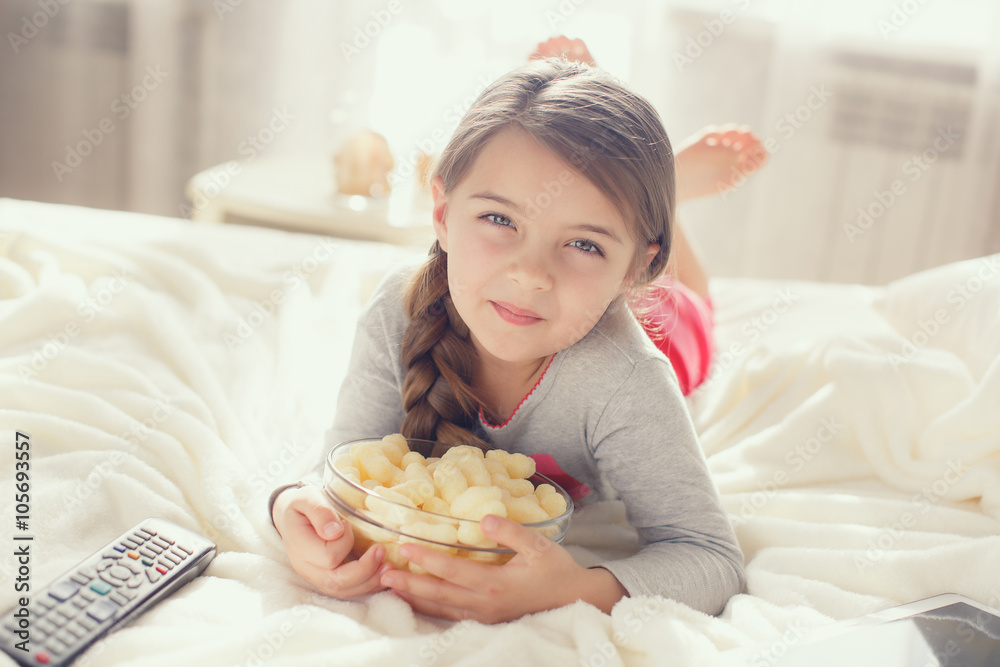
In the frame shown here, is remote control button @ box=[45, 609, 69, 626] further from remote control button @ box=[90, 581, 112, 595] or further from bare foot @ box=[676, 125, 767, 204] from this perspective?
bare foot @ box=[676, 125, 767, 204]

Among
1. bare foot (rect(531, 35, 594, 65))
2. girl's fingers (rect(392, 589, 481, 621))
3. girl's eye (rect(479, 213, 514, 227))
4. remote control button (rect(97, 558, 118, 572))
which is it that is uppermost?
bare foot (rect(531, 35, 594, 65))

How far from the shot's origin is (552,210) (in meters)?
0.74

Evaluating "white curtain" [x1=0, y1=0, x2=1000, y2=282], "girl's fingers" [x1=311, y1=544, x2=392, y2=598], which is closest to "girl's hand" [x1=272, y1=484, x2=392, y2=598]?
"girl's fingers" [x1=311, y1=544, x2=392, y2=598]

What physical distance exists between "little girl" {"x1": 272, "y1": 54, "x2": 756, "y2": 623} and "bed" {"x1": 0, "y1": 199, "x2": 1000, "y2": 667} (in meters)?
0.04

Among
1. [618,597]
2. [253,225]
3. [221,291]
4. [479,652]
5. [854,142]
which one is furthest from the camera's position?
[854,142]

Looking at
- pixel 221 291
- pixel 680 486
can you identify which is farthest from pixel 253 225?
pixel 680 486

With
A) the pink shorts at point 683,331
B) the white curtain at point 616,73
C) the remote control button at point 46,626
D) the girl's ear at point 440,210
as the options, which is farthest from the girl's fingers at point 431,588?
the white curtain at point 616,73

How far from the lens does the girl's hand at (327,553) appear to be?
0.68 meters

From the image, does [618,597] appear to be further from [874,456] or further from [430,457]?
[874,456]

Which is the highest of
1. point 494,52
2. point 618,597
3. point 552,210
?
point 494,52

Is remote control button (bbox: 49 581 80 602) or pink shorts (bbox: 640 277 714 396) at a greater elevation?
pink shorts (bbox: 640 277 714 396)

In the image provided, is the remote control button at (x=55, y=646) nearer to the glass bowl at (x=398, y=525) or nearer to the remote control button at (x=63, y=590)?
the remote control button at (x=63, y=590)

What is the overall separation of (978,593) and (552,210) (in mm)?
538

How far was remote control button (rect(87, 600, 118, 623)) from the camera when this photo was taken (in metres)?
0.60
